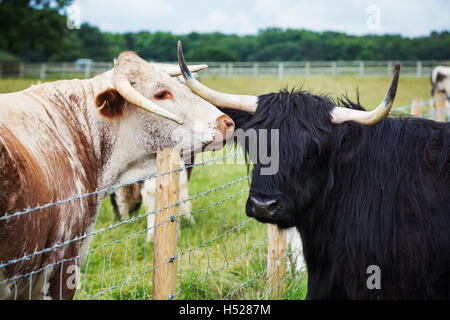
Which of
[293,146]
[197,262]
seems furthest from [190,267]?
[293,146]

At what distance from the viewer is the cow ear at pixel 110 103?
2.88 metres

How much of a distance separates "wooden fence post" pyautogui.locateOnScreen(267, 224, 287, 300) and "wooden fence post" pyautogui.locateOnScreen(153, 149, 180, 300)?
1.41 metres

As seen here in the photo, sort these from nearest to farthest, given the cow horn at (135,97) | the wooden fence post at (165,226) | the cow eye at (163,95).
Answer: the wooden fence post at (165,226) < the cow horn at (135,97) < the cow eye at (163,95)

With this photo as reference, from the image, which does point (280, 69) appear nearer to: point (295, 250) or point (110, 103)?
point (295, 250)

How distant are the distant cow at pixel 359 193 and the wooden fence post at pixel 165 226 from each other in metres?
0.49

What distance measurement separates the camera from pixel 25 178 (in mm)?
2180

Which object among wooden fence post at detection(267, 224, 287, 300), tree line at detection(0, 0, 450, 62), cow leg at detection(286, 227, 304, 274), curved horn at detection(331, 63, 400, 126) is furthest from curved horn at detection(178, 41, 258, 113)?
tree line at detection(0, 0, 450, 62)

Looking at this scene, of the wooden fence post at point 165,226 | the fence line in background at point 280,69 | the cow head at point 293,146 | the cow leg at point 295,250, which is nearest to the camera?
the cow head at point 293,146

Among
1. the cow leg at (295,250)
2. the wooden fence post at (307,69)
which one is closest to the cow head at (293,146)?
the cow leg at (295,250)

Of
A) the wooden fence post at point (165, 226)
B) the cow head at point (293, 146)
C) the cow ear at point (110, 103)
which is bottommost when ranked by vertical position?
the wooden fence post at point (165, 226)

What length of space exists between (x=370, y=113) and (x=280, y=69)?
92.8ft

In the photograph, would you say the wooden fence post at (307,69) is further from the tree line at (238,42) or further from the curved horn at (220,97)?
the curved horn at (220,97)

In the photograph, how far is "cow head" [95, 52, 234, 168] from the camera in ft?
9.75

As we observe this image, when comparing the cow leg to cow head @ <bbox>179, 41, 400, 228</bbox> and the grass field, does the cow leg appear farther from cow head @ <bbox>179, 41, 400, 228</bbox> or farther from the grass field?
cow head @ <bbox>179, 41, 400, 228</bbox>
